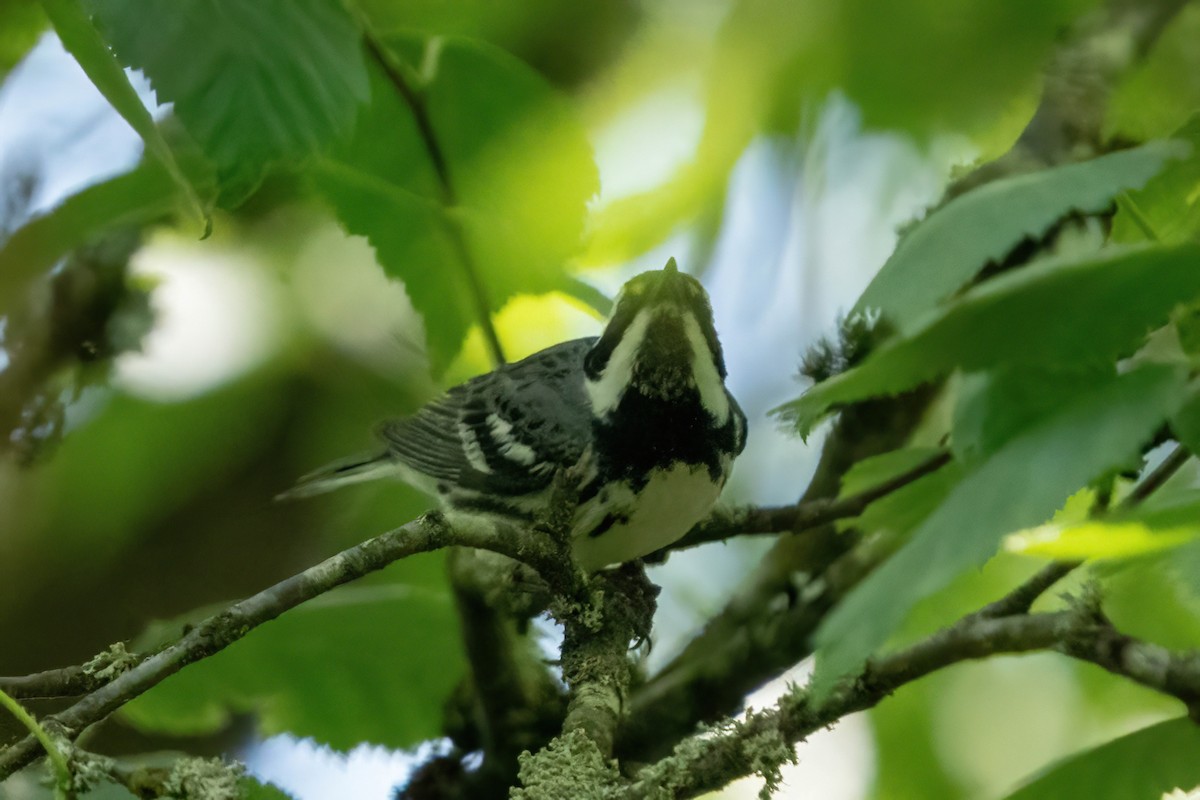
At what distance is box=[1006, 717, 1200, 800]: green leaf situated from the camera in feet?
1.18

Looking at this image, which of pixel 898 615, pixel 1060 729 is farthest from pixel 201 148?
pixel 1060 729

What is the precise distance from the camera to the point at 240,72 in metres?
0.45

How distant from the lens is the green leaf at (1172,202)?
0.45 meters

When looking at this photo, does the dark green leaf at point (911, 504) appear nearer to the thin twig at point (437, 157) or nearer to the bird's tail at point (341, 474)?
the thin twig at point (437, 157)

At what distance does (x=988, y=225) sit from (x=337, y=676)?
1.92 feet

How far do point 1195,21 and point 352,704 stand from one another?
2.82 feet

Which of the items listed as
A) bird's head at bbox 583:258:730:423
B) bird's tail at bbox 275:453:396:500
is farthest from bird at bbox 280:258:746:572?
bird's tail at bbox 275:453:396:500

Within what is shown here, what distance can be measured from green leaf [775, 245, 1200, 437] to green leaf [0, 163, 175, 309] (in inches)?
24.5

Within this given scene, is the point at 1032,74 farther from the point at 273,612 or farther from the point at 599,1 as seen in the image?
the point at 273,612

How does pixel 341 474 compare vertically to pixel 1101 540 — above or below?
above

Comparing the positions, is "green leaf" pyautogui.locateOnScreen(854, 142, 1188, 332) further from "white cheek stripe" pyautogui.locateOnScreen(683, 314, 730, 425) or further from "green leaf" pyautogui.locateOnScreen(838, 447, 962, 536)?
"white cheek stripe" pyautogui.locateOnScreen(683, 314, 730, 425)

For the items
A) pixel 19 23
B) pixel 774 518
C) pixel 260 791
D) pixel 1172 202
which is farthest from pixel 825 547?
pixel 19 23

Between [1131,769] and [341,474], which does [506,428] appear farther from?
[1131,769]

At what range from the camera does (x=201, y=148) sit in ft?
1.45
